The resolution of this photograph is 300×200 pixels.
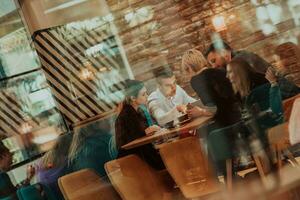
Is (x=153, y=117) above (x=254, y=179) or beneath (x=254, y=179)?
above

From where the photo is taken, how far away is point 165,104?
7.68ft

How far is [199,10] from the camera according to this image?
2.38m

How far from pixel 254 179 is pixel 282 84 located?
1.94 ft

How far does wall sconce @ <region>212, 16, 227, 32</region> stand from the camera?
2371 mm

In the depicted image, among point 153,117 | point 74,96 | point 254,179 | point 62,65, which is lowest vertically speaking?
point 254,179

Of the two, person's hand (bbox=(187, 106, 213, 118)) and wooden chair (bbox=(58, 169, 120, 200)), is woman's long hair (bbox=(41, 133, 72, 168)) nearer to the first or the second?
wooden chair (bbox=(58, 169, 120, 200))

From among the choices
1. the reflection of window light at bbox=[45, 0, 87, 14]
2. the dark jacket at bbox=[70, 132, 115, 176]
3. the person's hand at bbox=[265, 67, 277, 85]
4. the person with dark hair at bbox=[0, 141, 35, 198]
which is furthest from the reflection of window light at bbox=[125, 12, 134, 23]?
the person with dark hair at bbox=[0, 141, 35, 198]

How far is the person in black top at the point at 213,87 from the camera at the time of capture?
7.80 feet

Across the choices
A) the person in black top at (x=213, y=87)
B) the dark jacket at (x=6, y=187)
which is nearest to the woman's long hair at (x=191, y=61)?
the person in black top at (x=213, y=87)

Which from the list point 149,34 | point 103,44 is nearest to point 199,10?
point 149,34

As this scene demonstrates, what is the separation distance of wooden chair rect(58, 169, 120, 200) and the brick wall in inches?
25.1

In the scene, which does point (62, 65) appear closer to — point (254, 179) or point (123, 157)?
point (123, 157)

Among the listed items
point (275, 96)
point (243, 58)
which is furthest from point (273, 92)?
point (243, 58)

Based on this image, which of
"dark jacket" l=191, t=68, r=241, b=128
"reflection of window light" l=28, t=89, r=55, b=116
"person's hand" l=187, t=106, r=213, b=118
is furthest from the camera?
"dark jacket" l=191, t=68, r=241, b=128
